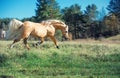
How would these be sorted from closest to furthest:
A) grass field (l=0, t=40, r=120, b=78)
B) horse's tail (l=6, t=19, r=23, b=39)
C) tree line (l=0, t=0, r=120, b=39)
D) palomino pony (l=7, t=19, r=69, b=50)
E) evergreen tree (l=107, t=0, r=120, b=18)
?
grass field (l=0, t=40, r=120, b=78) → palomino pony (l=7, t=19, r=69, b=50) → horse's tail (l=6, t=19, r=23, b=39) → tree line (l=0, t=0, r=120, b=39) → evergreen tree (l=107, t=0, r=120, b=18)

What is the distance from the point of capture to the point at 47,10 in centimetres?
6275

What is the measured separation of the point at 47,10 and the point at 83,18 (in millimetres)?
12070

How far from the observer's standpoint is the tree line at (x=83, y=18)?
6144cm

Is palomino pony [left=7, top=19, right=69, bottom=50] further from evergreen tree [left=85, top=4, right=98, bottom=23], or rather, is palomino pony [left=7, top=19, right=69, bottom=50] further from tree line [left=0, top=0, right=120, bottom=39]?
evergreen tree [left=85, top=4, right=98, bottom=23]

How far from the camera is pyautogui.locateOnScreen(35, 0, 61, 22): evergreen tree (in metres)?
62.0

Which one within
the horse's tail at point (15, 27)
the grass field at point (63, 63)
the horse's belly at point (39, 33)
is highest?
the horse's tail at point (15, 27)

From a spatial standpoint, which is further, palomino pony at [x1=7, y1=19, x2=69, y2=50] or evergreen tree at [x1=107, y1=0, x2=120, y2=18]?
evergreen tree at [x1=107, y1=0, x2=120, y2=18]

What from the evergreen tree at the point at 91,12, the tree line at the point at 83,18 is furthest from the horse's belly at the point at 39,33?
the evergreen tree at the point at 91,12

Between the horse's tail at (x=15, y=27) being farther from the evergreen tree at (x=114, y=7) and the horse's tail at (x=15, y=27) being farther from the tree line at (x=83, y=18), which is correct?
the evergreen tree at (x=114, y=7)

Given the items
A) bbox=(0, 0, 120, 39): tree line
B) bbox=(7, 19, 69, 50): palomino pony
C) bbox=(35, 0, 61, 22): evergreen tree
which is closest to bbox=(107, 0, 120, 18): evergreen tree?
bbox=(0, 0, 120, 39): tree line

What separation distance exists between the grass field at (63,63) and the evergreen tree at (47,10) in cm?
4206

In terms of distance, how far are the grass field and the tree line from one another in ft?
118

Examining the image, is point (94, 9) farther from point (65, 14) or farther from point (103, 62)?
point (103, 62)

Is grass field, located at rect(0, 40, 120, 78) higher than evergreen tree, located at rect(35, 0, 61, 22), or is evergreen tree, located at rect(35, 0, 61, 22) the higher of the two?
evergreen tree, located at rect(35, 0, 61, 22)
